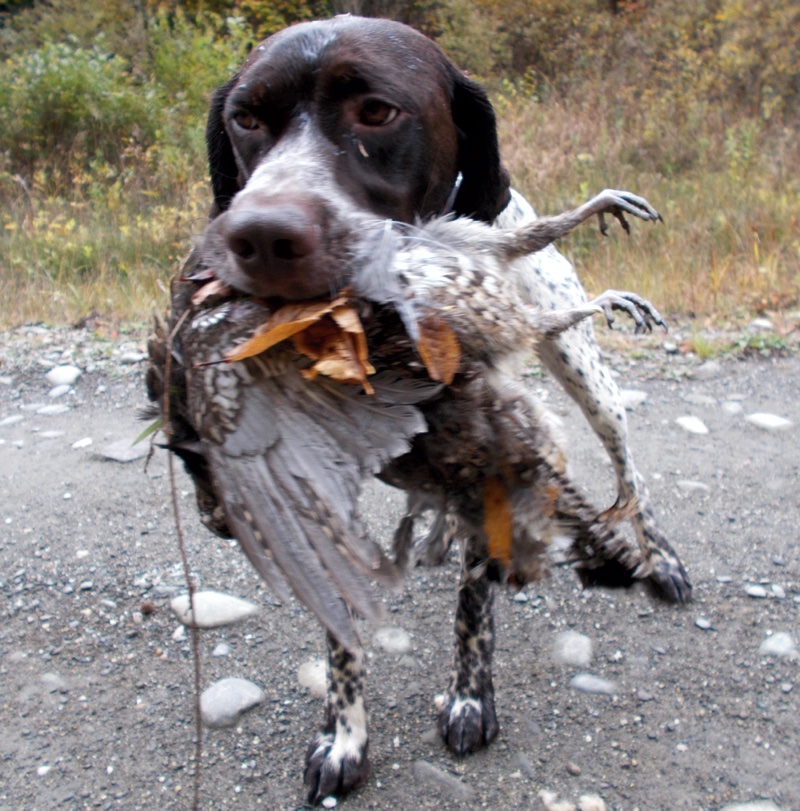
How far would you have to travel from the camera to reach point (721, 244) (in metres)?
5.68

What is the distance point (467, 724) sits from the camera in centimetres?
210

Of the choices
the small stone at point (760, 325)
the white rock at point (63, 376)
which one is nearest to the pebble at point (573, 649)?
the small stone at point (760, 325)

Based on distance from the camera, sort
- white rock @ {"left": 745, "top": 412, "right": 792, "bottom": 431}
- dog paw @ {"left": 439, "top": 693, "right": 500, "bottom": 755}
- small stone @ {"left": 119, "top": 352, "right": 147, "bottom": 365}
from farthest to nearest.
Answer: small stone @ {"left": 119, "top": 352, "right": 147, "bottom": 365} → white rock @ {"left": 745, "top": 412, "right": 792, "bottom": 431} → dog paw @ {"left": 439, "top": 693, "right": 500, "bottom": 755}

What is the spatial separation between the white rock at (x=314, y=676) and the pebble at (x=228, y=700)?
0.40ft

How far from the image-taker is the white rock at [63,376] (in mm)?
4332

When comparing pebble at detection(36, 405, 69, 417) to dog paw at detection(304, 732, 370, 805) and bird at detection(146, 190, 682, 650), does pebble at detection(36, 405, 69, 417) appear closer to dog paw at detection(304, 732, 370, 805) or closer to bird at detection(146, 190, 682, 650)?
dog paw at detection(304, 732, 370, 805)

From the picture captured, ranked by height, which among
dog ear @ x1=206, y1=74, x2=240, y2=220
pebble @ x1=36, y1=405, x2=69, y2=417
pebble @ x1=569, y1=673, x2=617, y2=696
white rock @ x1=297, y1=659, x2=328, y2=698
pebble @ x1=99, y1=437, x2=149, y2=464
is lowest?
pebble @ x1=36, y1=405, x2=69, y2=417

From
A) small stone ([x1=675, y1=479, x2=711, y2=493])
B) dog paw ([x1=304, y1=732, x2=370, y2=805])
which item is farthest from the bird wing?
small stone ([x1=675, y1=479, x2=711, y2=493])

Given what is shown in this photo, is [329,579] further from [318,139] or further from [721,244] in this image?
[721,244]

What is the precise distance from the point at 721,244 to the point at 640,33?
16.1ft

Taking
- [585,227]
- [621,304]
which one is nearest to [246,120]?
[621,304]

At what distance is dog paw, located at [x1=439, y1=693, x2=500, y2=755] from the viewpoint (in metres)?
2.10

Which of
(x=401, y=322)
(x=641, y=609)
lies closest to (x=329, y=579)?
(x=401, y=322)

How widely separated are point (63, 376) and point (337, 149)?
2.99 m
